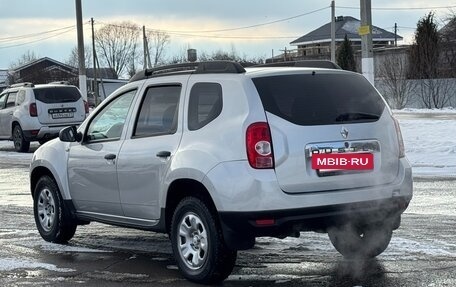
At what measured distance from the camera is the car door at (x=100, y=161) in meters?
6.65

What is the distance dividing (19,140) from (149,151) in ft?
48.7

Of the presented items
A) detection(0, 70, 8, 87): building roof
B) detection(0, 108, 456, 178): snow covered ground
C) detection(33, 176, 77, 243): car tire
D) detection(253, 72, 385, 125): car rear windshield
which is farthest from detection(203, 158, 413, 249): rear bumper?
detection(0, 70, 8, 87): building roof

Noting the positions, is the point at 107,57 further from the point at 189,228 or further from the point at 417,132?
the point at 189,228

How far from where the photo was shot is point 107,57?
9462cm

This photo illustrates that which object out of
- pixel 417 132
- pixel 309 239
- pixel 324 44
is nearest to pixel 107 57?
pixel 324 44

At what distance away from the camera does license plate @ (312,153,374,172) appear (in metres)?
5.42

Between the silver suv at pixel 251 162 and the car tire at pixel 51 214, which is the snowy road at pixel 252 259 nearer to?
the car tire at pixel 51 214

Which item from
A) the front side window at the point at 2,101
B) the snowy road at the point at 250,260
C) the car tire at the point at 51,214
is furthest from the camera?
the front side window at the point at 2,101

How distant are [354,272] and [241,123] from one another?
5.66ft

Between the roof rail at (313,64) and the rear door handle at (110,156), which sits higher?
the roof rail at (313,64)

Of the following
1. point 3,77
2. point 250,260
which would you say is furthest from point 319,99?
point 3,77

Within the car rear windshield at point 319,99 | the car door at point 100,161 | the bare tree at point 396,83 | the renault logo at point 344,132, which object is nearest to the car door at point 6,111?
the car door at point 100,161

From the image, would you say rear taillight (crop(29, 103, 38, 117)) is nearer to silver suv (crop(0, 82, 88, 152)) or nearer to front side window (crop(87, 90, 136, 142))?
silver suv (crop(0, 82, 88, 152))

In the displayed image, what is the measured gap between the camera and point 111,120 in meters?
6.92
